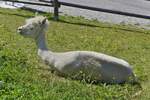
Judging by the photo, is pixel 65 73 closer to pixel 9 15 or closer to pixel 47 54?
pixel 47 54

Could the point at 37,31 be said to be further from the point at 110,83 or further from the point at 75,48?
the point at 75,48

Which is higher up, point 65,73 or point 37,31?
point 37,31

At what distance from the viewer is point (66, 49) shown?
1023 cm

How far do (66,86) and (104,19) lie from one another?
10.2 m

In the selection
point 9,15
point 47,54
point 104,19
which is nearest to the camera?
point 47,54

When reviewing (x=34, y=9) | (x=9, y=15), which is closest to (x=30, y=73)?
(x=9, y=15)

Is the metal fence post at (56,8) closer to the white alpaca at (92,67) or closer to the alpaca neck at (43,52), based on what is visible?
the alpaca neck at (43,52)

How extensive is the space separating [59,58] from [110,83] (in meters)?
0.90

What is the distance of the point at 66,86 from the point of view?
268 inches

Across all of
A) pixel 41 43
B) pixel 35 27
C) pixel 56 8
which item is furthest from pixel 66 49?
pixel 56 8

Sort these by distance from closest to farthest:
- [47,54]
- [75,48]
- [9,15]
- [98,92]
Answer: [98,92] < [47,54] < [75,48] < [9,15]

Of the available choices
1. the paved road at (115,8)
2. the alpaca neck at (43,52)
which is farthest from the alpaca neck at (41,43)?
the paved road at (115,8)

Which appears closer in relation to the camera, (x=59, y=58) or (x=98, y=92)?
(x=98, y=92)

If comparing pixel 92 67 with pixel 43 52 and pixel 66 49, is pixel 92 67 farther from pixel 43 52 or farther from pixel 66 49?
pixel 66 49
